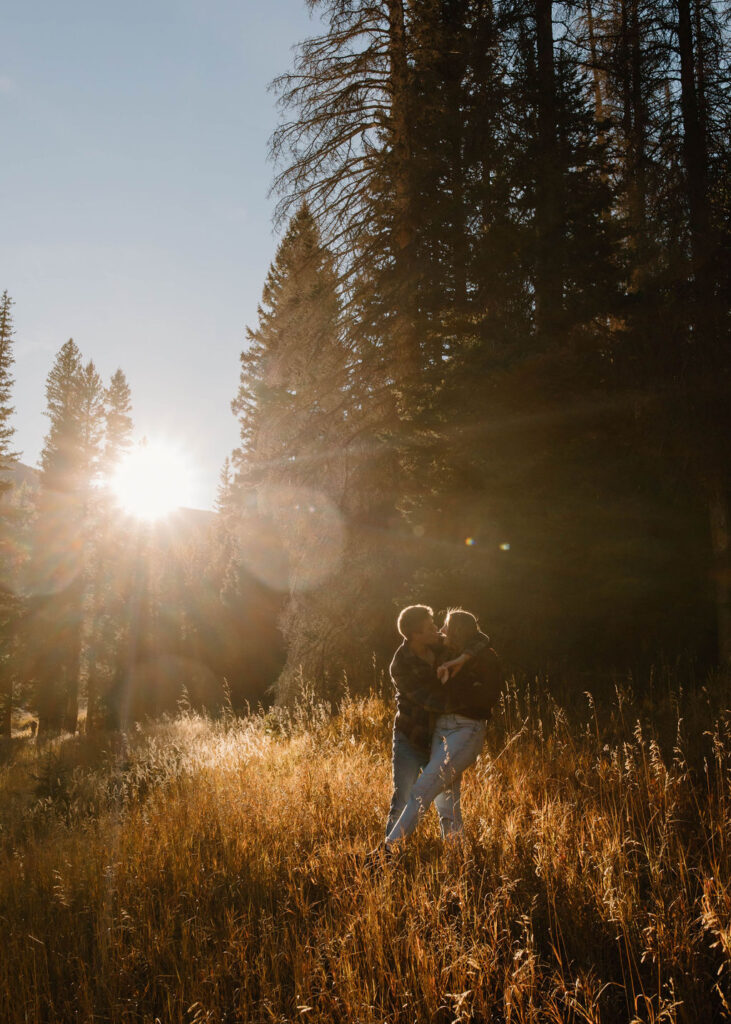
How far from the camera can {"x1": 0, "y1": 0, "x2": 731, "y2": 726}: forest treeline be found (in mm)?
8062

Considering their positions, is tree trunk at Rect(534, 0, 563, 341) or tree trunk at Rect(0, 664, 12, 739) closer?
tree trunk at Rect(534, 0, 563, 341)

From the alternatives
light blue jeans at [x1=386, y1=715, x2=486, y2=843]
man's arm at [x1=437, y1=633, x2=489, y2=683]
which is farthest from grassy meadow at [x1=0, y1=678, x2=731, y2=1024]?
man's arm at [x1=437, y1=633, x2=489, y2=683]

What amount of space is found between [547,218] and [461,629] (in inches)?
307

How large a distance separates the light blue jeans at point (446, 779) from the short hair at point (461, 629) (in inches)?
19.8

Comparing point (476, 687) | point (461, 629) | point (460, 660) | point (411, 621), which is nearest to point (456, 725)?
point (476, 687)

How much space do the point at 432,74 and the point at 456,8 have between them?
2125mm

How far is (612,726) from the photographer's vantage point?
6.40 m

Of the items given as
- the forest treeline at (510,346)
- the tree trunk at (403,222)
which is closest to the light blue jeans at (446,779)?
the forest treeline at (510,346)

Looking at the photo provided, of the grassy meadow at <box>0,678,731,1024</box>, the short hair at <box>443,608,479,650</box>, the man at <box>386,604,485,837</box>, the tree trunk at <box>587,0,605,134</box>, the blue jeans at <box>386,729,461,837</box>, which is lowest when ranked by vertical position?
the grassy meadow at <box>0,678,731,1024</box>

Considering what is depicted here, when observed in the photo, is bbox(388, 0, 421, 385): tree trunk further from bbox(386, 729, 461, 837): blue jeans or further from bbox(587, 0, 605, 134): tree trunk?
bbox(386, 729, 461, 837): blue jeans

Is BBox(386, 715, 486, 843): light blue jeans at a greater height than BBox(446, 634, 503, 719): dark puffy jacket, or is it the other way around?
BBox(446, 634, 503, 719): dark puffy jacket

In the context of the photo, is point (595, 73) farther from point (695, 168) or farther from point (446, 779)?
point (446, 779)

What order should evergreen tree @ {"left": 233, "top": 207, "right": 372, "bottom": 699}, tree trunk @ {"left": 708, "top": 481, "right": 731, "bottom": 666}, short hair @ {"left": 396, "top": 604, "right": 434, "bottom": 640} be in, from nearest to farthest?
short hair @ {"left": 396, "top": 604, "right": 434, "bottom": 640} → tree trunk @ {"left": 708, "top": 481, "right": 731, "bottom": 666} → evergreen tree @ {"left": 233, "top": 207, "right": 372, "bottom": 699}

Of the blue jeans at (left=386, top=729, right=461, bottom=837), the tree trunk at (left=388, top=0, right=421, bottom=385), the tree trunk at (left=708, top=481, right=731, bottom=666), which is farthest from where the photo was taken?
the tree trunk at (left=388, top=0, right=421, bottom=385)
